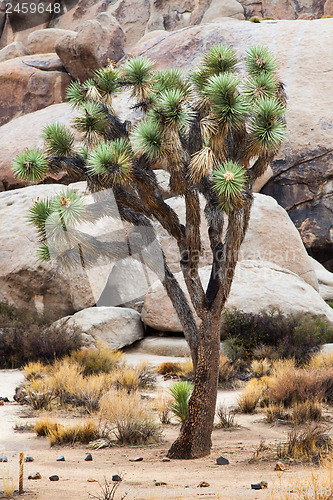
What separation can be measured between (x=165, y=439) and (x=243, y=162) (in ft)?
13.1

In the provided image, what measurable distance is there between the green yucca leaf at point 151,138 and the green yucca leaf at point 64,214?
106 cm

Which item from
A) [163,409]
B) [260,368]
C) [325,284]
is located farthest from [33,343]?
[325,284]

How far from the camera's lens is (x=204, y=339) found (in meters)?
6.42

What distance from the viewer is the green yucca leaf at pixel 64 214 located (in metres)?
6.14

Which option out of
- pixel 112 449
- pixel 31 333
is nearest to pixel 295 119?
pixel 31 333

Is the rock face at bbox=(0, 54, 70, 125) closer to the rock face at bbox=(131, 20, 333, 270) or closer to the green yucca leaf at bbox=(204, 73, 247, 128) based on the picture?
the rock face at bbox=(131, 20, 333, 270)

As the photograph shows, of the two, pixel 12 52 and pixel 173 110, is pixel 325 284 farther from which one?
pixel 12 52

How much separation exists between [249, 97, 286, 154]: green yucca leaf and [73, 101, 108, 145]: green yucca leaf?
2075mm

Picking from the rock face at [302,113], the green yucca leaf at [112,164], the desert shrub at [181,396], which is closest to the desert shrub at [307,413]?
the desert shrub at [181,396]

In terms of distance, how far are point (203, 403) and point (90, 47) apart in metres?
21.1

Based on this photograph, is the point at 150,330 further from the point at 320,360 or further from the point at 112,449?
the point at 112,449

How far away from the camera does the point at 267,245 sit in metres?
15.5

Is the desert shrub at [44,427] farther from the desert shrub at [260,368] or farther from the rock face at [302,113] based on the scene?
the rock face at [302,113]

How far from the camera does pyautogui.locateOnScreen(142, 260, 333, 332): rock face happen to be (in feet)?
43.2
